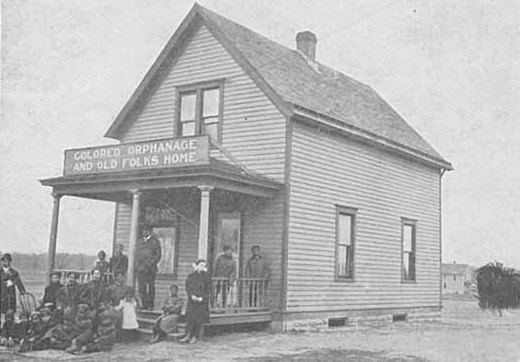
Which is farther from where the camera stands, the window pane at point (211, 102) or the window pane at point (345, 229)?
the window pane at point (345, 229)

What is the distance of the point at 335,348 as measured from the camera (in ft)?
45.9

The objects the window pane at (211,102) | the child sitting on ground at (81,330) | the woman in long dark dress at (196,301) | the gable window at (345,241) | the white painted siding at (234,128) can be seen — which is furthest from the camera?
the gable window at (345,241)

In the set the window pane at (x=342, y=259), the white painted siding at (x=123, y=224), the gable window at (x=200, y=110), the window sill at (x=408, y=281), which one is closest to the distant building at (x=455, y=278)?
the window sill at (x=408, y=281)

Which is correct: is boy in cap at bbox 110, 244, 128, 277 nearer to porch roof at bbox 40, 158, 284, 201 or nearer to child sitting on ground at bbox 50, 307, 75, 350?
porch roof at bbox 40, 158, 284, 201

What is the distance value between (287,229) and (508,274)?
13.9 m

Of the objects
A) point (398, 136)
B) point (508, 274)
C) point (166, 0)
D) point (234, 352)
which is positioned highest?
point (166, 0)

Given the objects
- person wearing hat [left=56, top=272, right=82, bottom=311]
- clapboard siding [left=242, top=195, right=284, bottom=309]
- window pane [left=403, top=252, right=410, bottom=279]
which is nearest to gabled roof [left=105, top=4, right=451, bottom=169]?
clapboard siding [left=242, top=195, right=284, bottom=309]

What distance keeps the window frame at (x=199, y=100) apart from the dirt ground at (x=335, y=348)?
19.8ft

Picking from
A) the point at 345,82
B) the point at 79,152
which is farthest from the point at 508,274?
the point at 79,152

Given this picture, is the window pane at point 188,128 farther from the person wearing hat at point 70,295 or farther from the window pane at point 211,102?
the person wearing hat at point 70,295

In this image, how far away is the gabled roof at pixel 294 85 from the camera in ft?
61.0

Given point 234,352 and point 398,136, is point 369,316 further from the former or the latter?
point 234,352

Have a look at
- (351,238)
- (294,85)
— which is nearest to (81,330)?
(351,238)

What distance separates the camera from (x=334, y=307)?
19172 millimetres
